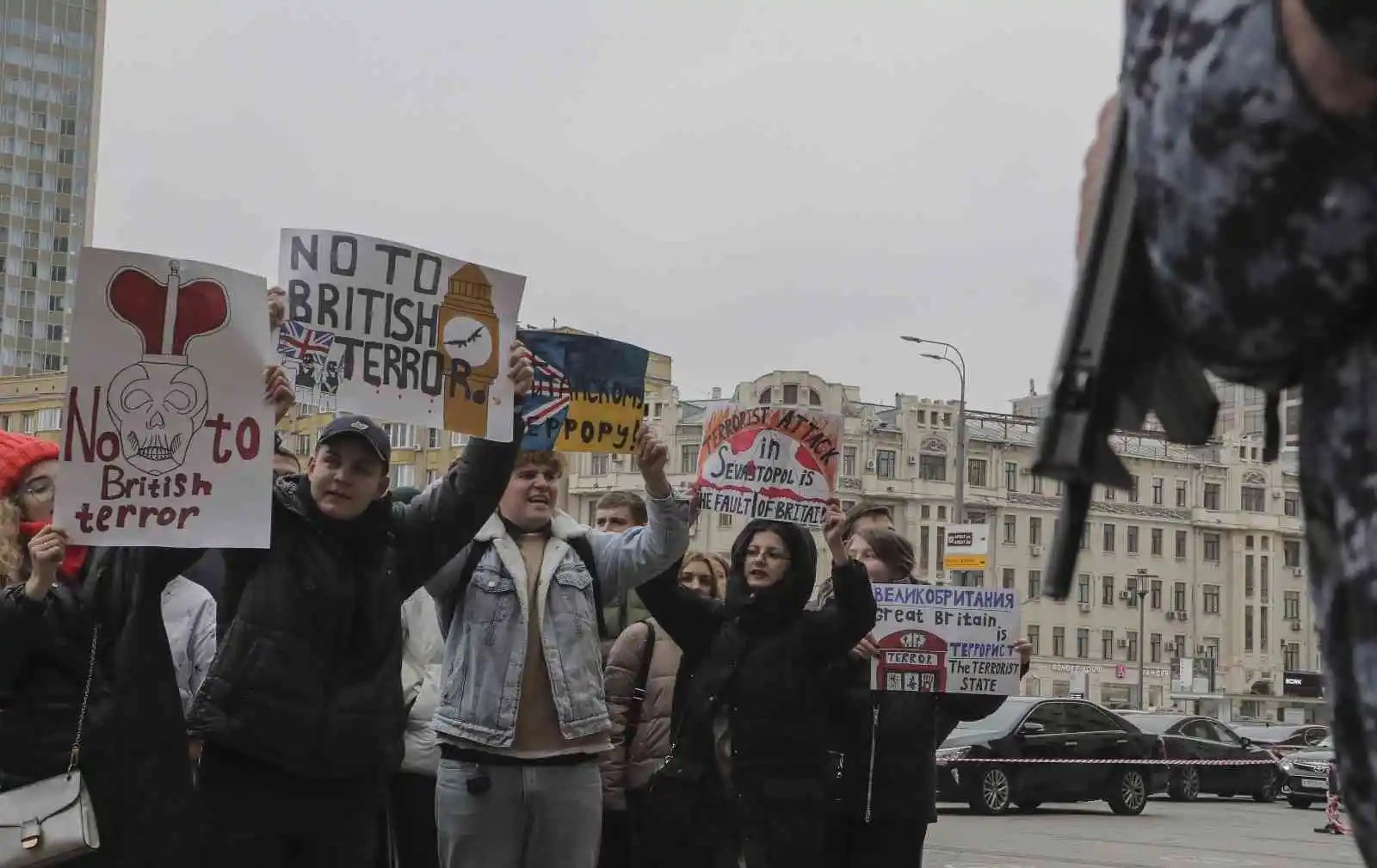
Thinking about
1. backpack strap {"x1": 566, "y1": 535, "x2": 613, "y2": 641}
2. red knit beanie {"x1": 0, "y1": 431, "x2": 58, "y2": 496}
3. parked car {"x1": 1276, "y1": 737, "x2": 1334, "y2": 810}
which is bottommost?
parked car {"x1": 1276, "y1": 737, "x2": 1334, "y2": 810}

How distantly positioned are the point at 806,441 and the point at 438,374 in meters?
2.45

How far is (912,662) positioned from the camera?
→ 8.00 m

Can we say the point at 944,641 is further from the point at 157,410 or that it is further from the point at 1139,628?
the point at 1139,628

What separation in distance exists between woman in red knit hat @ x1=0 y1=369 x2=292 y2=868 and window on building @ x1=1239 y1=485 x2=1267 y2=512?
120922mm

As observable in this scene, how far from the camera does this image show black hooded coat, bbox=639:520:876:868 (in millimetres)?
7000

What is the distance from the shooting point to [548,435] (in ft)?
23.3

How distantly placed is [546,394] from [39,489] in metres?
2.03

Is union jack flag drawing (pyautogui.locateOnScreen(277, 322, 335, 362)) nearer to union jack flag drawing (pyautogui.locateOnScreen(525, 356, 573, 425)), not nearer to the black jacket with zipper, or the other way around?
union jack flag drawing (pyautogui.locateOnScreen(525, 356, 573, 425))

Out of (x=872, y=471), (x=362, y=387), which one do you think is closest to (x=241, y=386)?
(x=362, y=387)

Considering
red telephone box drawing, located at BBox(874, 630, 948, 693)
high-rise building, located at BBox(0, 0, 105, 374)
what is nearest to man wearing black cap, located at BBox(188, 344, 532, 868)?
red telephone box drawing, located at BBox(874, 630, 948, 693)

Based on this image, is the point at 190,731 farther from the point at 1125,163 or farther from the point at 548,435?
the point at 1125,163

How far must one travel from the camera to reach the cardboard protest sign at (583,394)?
7199 millimetres

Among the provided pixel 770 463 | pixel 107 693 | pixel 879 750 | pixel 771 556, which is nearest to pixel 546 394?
pixel 771 556

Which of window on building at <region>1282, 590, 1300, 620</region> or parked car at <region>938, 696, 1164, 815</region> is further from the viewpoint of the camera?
window on building at <region>1282, 590, 1300, 620</region>
